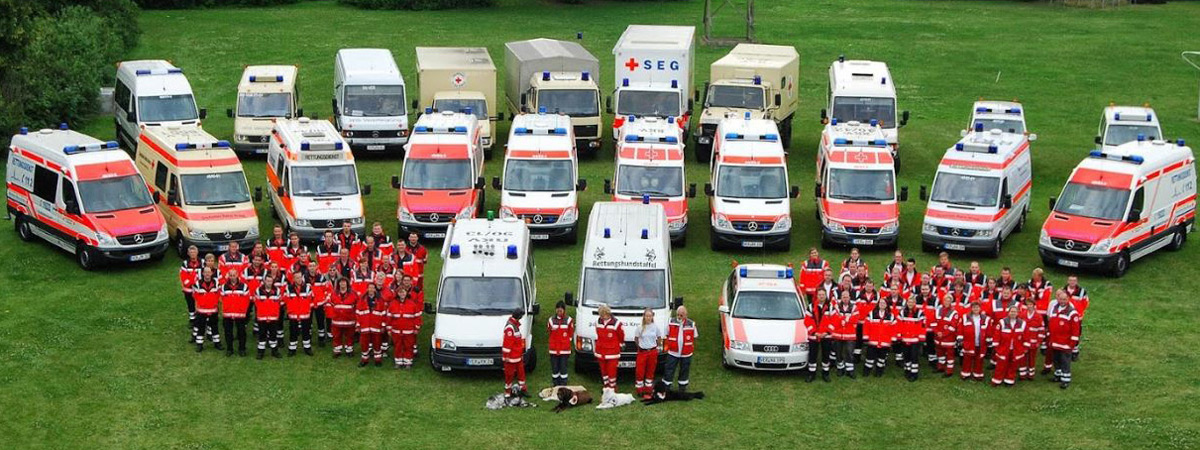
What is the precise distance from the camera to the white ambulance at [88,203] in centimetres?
3016

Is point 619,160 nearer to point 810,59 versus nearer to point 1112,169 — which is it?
point 1112,169

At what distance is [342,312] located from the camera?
974 inches

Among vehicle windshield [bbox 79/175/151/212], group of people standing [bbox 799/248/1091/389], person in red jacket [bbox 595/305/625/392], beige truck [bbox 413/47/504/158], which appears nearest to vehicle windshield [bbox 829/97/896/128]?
beige truck [bbox 413/47/504/158]

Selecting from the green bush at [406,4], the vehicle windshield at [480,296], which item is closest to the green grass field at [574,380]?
the vehicle windshield at [480,296]

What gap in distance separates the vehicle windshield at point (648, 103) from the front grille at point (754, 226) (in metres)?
8.65

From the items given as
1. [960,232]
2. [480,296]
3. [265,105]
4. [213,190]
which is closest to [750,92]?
[960,232]

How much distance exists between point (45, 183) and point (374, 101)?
10782 mm

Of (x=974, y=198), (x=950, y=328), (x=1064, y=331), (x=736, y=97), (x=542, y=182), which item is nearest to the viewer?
(x=1064, y=331)

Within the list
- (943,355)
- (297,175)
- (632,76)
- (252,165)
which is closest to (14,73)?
(252,165)

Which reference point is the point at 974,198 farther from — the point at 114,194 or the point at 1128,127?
the point at 114,194

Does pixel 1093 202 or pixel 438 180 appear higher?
pixel 1093 202

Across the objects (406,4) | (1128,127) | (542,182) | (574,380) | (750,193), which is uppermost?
(574,380)

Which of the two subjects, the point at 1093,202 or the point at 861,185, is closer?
the point at 1093,202

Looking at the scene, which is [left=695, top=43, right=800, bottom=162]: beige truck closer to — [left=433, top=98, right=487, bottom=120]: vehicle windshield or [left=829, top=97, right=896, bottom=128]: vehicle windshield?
[left=829, top=97, right=896, bottom=128]: vehicle windshield
